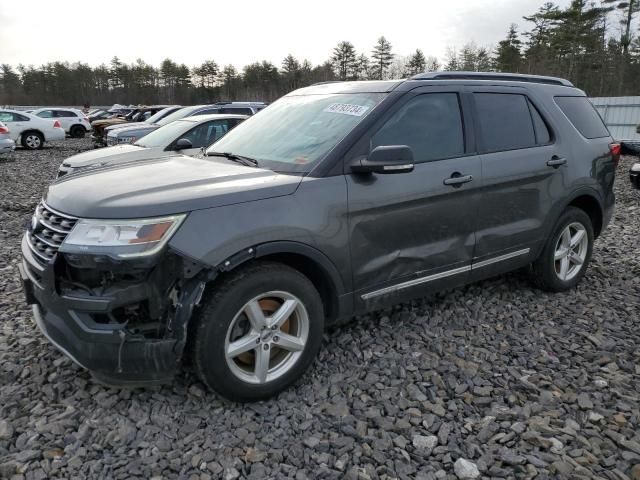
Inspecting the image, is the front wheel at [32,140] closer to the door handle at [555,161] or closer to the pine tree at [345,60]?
the door handle at [555,161]

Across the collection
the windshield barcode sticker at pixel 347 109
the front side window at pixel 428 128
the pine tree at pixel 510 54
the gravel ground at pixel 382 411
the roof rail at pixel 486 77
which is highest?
the pine tree at pixel 510 54

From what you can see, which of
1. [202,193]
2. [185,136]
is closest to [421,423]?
[202,193]

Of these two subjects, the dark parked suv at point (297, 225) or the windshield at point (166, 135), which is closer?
the dark parked suv at point (297, 225)

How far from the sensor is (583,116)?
455cm

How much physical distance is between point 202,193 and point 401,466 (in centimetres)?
171

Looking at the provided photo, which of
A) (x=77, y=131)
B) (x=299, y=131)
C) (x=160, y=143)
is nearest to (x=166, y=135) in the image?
(x=160, y=143)

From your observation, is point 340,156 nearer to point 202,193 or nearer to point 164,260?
point 202,193

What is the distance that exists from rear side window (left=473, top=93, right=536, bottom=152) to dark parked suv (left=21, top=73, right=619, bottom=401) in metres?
0.01

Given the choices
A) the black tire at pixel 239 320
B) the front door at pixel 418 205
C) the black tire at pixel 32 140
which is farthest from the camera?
the black tire at pixel 32 140

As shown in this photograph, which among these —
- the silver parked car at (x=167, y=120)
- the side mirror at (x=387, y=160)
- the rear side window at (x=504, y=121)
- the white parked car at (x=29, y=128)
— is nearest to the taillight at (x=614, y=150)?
the rear side window at (x=504, y=121)

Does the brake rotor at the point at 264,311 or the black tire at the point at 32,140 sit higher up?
the black tire at the point at 32,140

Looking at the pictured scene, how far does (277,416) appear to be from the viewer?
278cm

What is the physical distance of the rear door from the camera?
12.3ft

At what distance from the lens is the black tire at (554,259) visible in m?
4.33
